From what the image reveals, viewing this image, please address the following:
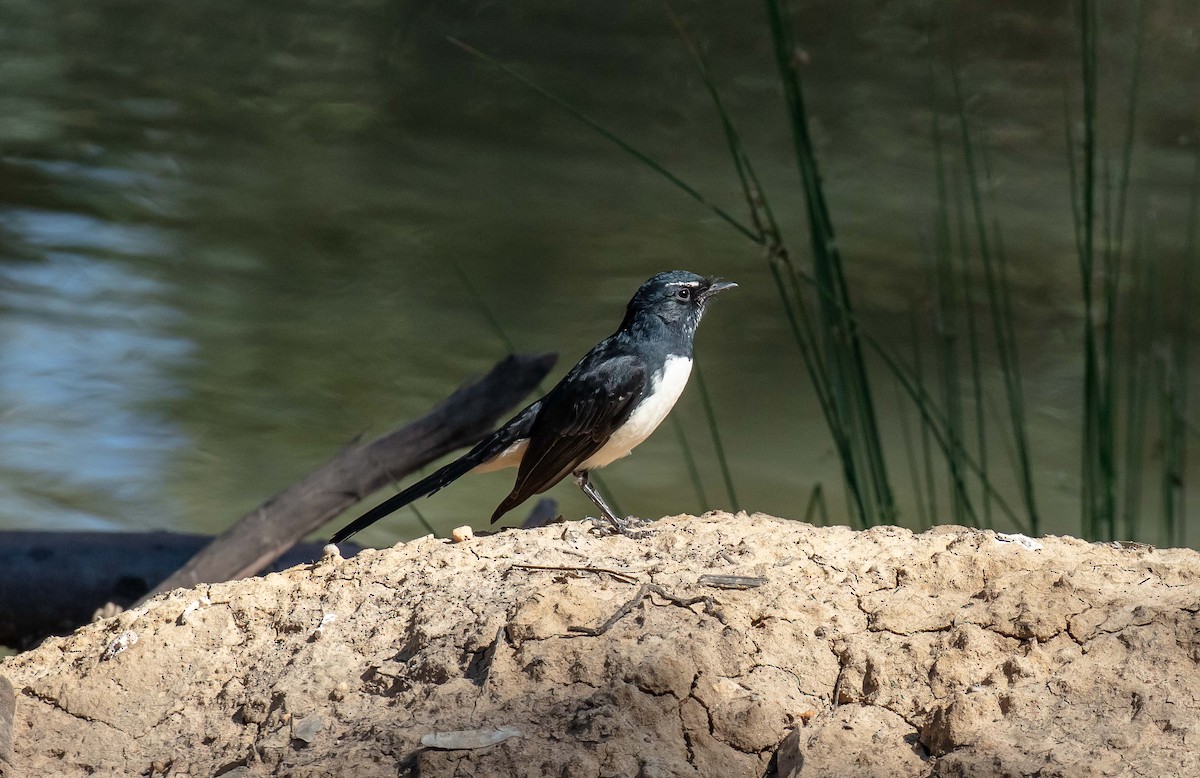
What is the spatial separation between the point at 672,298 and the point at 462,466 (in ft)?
2.50

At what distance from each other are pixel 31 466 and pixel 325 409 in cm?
172

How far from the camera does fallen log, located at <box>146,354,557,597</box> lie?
453 centimetres

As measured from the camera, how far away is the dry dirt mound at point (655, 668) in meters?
2.08

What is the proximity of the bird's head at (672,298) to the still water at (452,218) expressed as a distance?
3.50m

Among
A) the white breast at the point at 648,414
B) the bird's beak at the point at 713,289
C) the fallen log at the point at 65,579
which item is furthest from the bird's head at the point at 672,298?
the fallen log at the point at 65,579

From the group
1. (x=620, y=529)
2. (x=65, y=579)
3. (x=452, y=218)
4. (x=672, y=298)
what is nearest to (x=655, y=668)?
(x=620, y=529)

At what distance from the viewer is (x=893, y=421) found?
25.4 feet

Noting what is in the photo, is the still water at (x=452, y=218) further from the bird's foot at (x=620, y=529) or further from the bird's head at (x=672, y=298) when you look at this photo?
the bird's foot at (x=620, y=529)

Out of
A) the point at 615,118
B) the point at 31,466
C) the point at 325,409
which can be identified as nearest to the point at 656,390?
the point at 325,409

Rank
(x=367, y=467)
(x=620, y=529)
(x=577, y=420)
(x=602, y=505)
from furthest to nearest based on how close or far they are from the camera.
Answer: (x=367, y=467) < (x=577, y=420) < (x=602, y=505) < (x=620, y=529)

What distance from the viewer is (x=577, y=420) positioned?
3.58 metres

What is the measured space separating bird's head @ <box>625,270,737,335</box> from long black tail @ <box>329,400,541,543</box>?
1.32ft

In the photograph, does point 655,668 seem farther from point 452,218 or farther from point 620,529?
point 452,218

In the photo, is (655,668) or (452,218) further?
(452,218)
